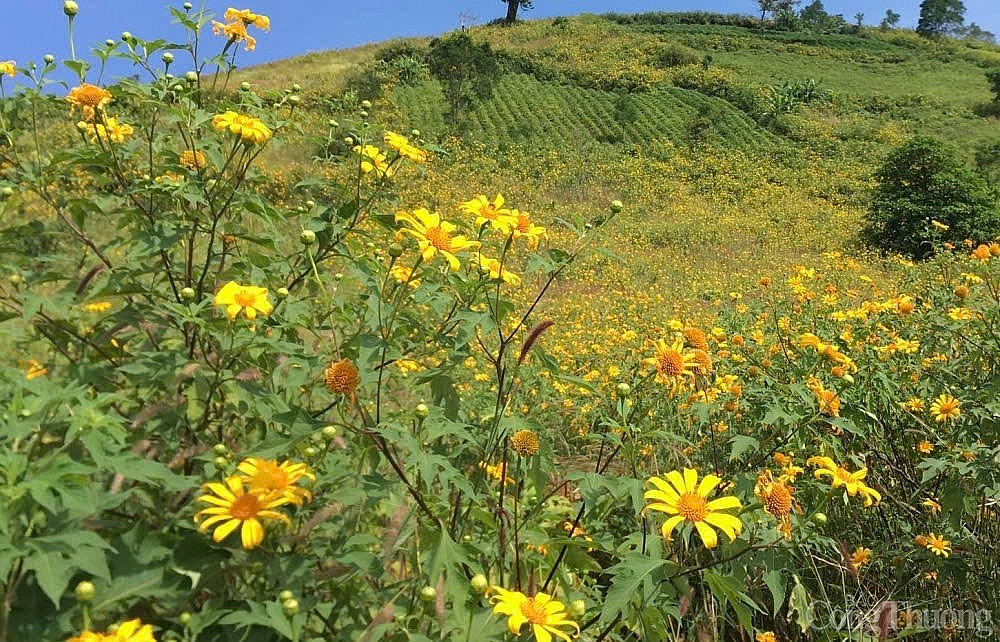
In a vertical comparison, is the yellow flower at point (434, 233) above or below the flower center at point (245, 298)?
above

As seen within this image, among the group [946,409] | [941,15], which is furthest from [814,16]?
[946,409]

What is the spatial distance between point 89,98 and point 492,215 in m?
0.90

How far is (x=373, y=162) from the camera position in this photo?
4.49 ft

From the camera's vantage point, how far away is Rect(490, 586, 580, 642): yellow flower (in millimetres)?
840

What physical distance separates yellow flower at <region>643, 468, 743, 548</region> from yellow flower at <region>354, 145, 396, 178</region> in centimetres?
87

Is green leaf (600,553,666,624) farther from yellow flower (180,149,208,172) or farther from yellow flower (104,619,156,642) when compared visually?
yellow flower (180,149,208,172)

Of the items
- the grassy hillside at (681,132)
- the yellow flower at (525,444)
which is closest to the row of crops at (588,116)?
the grassy hillside at (681,132)

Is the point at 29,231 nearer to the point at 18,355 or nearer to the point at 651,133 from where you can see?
the point at 18,355

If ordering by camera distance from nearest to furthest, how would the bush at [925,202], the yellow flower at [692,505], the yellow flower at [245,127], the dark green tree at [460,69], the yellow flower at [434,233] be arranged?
Result: 1. the yellow flower at [692,505]
2. the yellow flower at [434,233]
3. the yellow flower at [245,127]
4. the bush at [925,202]
5. the dark green tree at [460,69]

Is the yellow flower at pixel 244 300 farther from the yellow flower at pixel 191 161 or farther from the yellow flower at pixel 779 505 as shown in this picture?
the yellow flower at pixel 779 505

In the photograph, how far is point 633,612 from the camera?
3.52ft

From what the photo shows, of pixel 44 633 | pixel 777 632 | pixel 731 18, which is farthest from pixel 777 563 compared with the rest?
pixel 731 18

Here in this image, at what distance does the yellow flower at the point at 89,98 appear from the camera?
4.12ft

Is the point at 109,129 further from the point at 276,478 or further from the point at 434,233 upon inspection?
the point at 276,478
